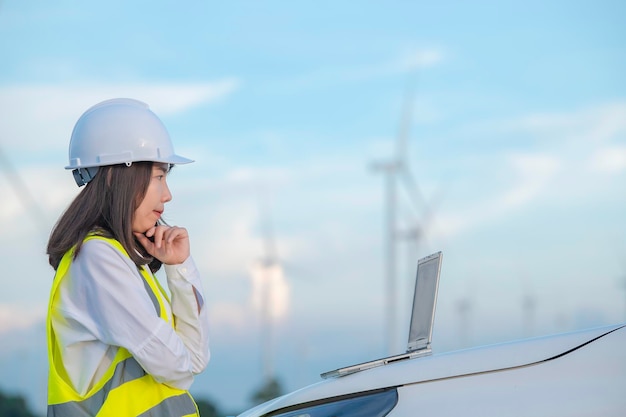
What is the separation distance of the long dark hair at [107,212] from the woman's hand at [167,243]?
1.4 inches

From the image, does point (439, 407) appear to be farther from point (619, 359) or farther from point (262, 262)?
point (262, 262)

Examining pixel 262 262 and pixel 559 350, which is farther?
pixel 262 262

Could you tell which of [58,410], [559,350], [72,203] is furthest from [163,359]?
[559,350]

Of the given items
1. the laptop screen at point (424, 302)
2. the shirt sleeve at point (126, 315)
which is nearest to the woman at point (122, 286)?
the shirt sleeve at point (126, 315)

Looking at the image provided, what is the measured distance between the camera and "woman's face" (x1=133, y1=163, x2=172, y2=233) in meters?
3.05

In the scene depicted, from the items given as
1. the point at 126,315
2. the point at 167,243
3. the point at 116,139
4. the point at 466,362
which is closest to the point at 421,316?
the point at 466,362

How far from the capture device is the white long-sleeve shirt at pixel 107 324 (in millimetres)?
2803

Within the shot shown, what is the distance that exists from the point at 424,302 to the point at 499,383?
2.04 ft

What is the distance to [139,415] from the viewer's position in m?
2.81

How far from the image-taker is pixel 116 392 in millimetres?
2822

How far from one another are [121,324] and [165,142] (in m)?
0.67

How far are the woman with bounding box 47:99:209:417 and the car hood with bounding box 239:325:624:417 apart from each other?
0.50 meters

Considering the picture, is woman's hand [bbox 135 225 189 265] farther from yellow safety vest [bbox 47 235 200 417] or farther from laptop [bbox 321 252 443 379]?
laptop [bbox 321 252 443 379]

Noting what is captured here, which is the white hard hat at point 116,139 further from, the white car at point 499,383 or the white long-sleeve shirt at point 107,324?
the white car at point 499,383
